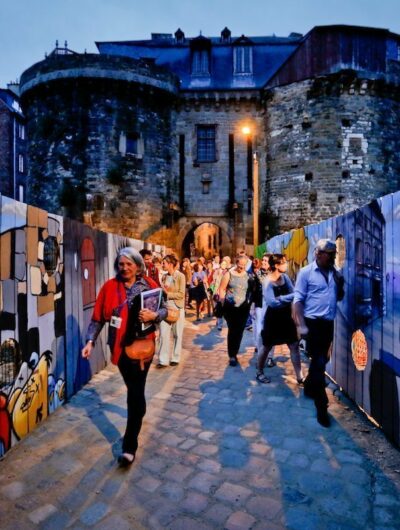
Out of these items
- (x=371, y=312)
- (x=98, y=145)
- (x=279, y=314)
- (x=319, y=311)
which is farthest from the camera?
(x=98, y=145)

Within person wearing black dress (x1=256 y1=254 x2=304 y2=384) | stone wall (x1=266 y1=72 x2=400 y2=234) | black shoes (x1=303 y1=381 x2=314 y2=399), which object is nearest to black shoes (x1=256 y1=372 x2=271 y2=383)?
person wearing black dress (x1=256 y1=254 x2=304 y2=384)

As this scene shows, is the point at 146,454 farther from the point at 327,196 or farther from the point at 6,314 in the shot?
the point at 327,196

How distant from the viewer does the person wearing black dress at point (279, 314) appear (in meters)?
5.04

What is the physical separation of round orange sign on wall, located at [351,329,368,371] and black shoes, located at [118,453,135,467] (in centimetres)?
251

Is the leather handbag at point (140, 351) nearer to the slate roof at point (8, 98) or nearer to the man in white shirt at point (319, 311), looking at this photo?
the man in white shirt at point (319, 311)

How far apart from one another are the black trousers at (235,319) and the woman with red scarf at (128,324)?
9.32 ft

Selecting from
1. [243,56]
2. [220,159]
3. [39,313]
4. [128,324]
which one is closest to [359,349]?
[128,324]

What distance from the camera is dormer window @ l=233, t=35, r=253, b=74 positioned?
24203 mm

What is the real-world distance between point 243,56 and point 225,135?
17.9 ft

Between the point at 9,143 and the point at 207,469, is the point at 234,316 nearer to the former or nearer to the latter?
the point at 207,469

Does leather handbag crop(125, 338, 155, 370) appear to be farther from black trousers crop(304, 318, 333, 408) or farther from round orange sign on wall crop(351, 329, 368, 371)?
round orange sign on wall crop(351, 329, 368, 371)

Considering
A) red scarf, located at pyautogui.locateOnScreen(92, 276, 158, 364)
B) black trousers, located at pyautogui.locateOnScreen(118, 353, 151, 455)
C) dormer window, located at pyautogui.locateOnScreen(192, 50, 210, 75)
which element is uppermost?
dormer window, located at pyautogui.locateOnScreen(192, 50, 210, 75)

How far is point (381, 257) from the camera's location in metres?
3.62

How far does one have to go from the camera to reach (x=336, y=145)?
70.1 feet
